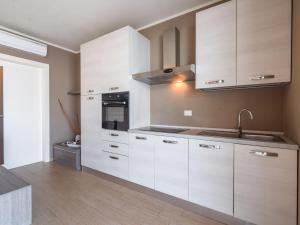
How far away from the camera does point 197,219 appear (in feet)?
5.51

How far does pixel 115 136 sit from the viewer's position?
240 cm

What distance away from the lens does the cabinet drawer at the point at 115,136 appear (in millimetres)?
2307

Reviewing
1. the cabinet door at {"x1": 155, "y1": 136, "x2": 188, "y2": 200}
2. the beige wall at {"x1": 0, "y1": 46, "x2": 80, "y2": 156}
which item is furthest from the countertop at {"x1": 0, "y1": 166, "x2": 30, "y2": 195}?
the beige wall at {"x1": 0, "y1": 46, "x2": 80, "y2": 156}

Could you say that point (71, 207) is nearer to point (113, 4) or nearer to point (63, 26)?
point (113, 4)

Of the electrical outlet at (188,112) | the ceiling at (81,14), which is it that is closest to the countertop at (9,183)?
the electrical outlet at (188,112)

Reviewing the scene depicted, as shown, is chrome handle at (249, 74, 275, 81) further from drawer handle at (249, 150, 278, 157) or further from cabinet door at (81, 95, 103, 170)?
cabinet door at (81, 95, 103, 170)

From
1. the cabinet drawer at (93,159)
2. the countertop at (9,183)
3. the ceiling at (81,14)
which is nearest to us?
the countertop at (9,183)

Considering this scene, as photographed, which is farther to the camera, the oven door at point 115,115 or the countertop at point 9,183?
the oven door at point 115,115

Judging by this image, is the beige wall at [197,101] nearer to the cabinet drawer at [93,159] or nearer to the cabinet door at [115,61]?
the cabinet door at [115,61]

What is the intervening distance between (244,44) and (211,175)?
137 centimetres

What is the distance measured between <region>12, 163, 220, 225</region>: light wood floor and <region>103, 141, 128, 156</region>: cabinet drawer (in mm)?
502

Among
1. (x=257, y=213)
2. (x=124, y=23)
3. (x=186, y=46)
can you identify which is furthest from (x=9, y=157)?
(x=257, y=213)

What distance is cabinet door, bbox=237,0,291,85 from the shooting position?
1.47 m

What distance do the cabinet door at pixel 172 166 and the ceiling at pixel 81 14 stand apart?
181cm
